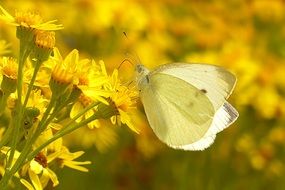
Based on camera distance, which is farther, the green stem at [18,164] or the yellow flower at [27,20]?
the yellow flower at [27,20]

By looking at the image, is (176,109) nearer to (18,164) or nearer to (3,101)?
(3,101)

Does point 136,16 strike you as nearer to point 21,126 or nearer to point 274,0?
point 274,0

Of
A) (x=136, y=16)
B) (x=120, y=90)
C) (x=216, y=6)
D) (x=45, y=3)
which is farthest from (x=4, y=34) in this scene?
(x=120, y=90)

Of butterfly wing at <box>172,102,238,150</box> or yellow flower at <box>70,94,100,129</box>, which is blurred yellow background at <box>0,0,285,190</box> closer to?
butterfly wing at <box>172,102,238,150</box>

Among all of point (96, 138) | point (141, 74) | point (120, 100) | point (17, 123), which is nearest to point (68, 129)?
point (17, 123)

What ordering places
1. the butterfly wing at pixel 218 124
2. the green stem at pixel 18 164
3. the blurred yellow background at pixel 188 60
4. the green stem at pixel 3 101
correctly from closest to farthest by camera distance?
the green stem at pixel 18 164 < the green stem at pixel 3 101 < the butterfly wing at pixel 218 124 < the blurred yellow background at pixel 188 60

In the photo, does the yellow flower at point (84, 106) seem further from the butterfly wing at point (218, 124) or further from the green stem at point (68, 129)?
the butterfly wing at point (218, 124)

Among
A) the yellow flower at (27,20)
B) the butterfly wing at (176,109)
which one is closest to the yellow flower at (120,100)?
the yellow flower at (27,20)
